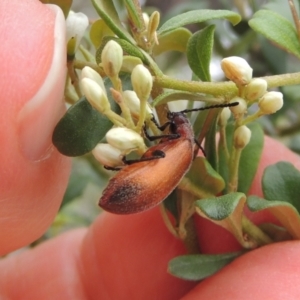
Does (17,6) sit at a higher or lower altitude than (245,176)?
higher

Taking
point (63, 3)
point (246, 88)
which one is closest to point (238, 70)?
point (246, 88)

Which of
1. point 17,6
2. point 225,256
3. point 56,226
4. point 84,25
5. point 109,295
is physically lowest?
point 56,226

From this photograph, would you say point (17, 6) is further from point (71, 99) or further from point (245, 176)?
point (245, 176)

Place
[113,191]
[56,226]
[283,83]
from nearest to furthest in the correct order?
[113,191] < [283,83] < [56,226]

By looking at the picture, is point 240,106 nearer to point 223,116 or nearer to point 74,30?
point 223,116

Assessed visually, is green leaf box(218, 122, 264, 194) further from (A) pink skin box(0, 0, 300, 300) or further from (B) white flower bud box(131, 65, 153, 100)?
(B) white flower bud box(131, 65, 153, 100)

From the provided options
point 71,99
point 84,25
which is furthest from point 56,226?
point 84,25

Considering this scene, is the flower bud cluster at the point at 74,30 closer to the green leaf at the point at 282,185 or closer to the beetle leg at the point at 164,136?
the beetle leg at the point at 164,136

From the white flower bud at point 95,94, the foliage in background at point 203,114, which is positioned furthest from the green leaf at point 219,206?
the white flower bud at point 95,94
